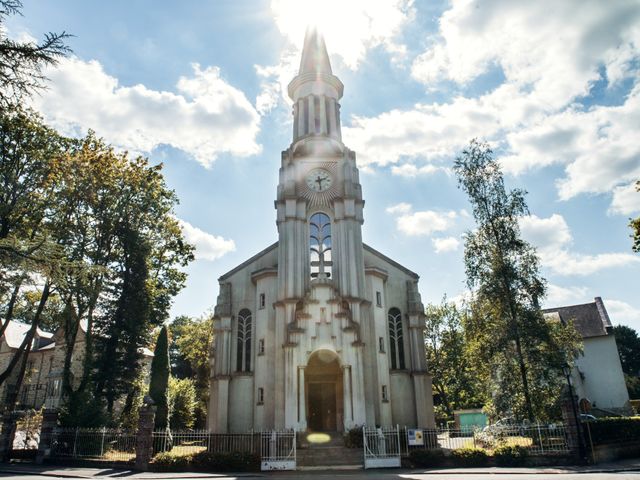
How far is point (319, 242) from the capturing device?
28.9 metres

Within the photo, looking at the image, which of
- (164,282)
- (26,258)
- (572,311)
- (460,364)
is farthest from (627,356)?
(26,258)

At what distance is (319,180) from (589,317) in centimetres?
3228

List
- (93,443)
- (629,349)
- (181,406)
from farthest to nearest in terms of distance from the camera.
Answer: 1. (629,349)
2. (181,406)
3. (93,443)

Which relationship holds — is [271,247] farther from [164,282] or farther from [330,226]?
[164,282]

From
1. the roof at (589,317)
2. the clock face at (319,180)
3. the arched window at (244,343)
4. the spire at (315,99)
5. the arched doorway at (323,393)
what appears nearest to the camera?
the arched doorway at (323,393)

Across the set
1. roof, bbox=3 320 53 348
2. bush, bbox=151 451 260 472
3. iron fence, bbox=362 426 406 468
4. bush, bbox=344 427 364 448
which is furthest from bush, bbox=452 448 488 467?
roof, bbox=3 320 53 348

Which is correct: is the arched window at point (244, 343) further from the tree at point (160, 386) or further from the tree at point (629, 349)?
the tree at point (629, 349)

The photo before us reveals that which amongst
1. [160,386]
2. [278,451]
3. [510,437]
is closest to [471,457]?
[510,437]

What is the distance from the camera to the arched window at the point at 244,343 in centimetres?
2772

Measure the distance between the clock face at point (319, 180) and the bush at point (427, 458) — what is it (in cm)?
1702

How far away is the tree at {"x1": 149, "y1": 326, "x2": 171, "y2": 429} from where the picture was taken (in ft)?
78.8

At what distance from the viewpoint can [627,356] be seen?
61094 mm

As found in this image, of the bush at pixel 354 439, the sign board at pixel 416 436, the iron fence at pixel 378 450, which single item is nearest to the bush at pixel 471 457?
the sign board at pixel 416 436

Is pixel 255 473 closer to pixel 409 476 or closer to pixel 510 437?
pixel 409 476
